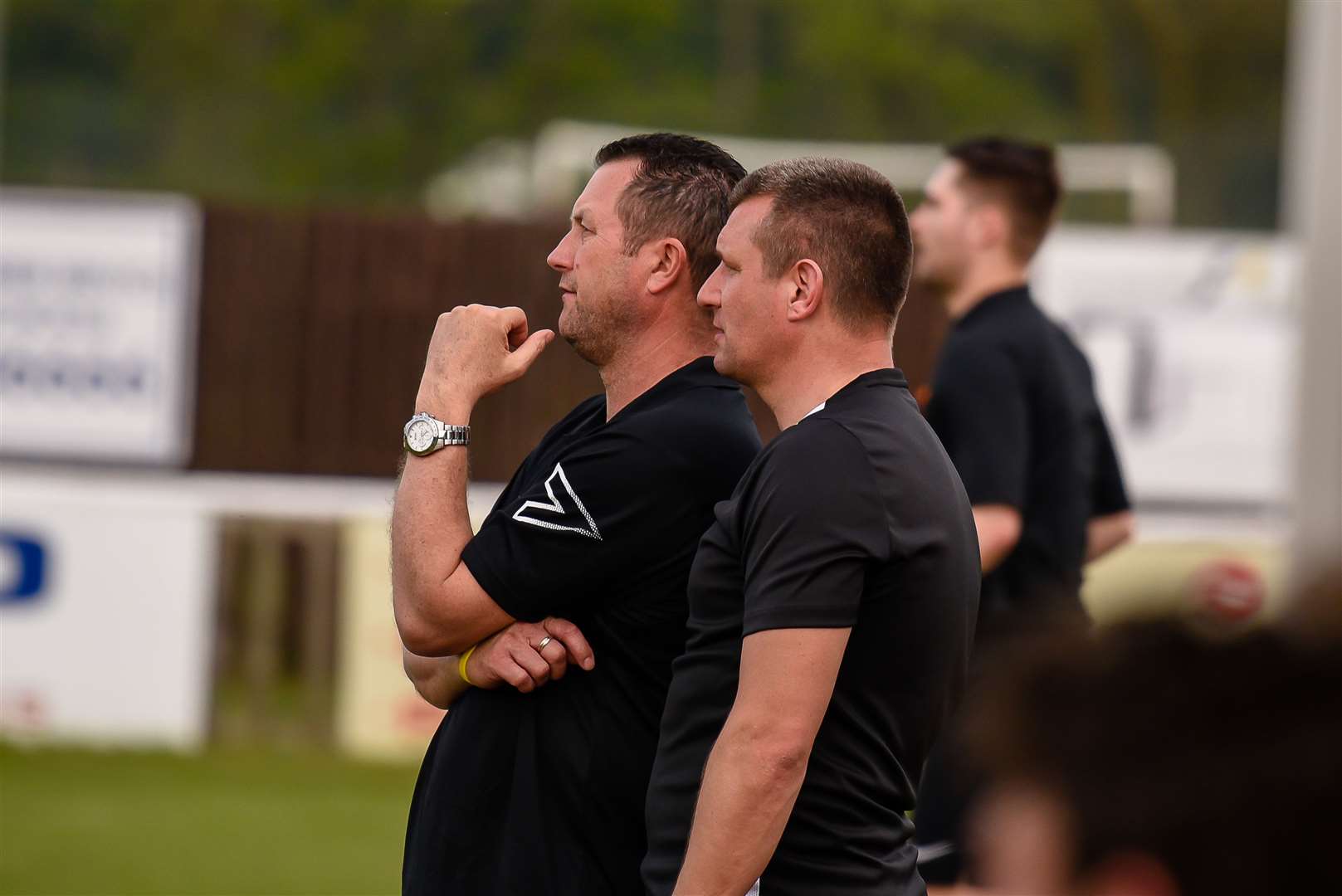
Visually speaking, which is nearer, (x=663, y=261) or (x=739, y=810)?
(x=739, y=810)

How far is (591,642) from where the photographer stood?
2885mm

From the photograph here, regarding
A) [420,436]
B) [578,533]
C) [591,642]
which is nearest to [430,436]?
[420,436]

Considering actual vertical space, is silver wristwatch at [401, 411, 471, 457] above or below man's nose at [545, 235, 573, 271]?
below

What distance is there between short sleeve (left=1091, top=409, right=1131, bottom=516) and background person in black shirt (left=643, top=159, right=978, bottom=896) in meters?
2.21

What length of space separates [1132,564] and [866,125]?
14.0 meters

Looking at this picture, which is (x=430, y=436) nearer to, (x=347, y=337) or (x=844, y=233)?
(x=844, y=233)

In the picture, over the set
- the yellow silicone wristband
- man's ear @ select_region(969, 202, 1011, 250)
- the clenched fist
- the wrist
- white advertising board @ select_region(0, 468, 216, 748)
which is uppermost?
man's ear @ select_region(969, 202, 1011, 250)

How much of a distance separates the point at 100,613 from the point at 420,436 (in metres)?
7.03

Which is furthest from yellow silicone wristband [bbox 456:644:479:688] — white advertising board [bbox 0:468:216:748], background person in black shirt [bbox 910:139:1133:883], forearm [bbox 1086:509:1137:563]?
white advertising board [bbox 0:468:216:748]

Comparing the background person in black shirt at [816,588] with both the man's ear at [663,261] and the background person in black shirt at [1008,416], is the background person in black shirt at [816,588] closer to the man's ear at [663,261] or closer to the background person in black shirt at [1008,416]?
the man's ear at [663,261]

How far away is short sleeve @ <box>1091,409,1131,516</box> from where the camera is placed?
4.76 metres

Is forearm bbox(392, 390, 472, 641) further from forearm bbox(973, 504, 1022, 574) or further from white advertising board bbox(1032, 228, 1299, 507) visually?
white advertising board bbox(1032, 228, 1299, 507)

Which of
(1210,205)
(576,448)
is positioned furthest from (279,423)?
(1210,205)

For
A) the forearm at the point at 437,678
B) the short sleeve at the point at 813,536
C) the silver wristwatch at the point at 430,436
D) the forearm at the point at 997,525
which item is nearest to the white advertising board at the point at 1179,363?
the forearm at the point at 997,525
